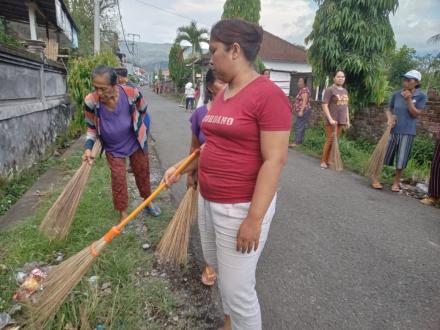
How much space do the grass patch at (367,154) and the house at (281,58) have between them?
708 inches

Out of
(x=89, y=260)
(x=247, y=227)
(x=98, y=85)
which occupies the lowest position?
(x=89, y=260)

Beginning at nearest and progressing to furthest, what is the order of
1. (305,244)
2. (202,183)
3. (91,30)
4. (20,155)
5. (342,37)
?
(202,183) < (305,244) < (20,155) < (342,37) < (91,30)

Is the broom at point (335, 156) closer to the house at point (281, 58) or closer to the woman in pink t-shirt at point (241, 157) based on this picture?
the woman in pink t-shirt at point (241, 157)

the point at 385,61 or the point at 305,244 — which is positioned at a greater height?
the point at 385,61

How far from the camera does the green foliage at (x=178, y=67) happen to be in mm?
31109

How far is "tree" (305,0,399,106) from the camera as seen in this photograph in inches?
307

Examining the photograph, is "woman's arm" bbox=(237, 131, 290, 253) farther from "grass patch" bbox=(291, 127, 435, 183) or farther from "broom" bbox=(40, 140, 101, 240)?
"grass patch" bbox=(291, 127, 435, 183)

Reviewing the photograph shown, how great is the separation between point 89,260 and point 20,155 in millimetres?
3623

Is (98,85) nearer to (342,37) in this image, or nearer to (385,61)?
(342,37)

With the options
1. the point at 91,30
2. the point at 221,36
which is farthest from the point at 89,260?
the point at 91,30

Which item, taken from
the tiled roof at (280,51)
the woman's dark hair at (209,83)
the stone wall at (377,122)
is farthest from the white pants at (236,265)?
the tiled roof at (280,51)

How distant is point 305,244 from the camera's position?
318 centimetres

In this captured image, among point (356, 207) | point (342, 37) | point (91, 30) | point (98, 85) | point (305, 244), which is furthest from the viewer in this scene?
point (91, 30)

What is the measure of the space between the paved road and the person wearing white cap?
538 mm
